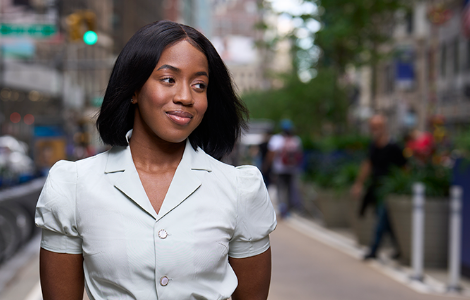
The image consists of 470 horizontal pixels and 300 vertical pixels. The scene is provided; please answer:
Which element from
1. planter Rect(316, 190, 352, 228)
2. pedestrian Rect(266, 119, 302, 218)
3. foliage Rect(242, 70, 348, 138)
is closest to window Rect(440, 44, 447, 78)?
foliage Rect(242, 70, 348, 138)

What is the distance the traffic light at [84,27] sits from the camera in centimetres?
1152

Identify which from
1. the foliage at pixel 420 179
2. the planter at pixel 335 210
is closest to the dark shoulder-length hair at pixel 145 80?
the foliage at pixel 420 179

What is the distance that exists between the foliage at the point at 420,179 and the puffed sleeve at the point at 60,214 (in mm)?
7203

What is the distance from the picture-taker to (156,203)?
74.6 inches

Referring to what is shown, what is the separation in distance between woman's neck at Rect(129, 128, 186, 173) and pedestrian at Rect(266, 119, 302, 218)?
39.2 feet

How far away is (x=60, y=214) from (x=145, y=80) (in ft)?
1.45

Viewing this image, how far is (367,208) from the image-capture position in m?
10.2

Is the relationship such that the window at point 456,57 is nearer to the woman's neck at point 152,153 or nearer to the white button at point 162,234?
the woman's neck at point 152,153

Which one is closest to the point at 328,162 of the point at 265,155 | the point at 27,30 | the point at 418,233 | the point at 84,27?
the point at 265,155

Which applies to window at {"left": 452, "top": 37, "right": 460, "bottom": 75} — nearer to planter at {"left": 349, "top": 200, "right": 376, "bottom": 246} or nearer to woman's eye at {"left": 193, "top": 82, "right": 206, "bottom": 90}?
planter at {"left": 349, "top": 200, "right": 376, "bottom": 246}

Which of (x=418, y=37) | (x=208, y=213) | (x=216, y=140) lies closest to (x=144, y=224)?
(x=208, y=213)

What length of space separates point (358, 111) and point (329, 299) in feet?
171

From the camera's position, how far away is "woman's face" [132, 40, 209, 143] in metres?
1.92

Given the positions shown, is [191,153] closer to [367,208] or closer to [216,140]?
[216,140]
